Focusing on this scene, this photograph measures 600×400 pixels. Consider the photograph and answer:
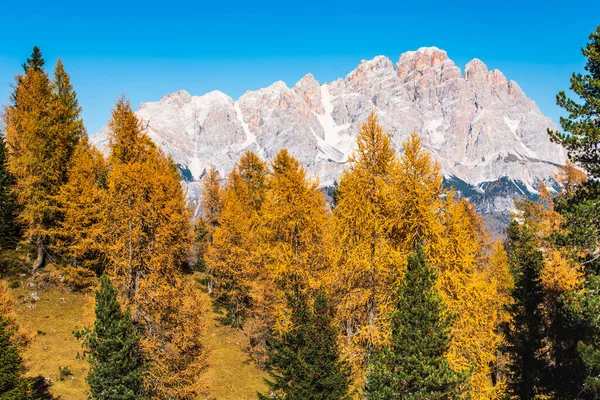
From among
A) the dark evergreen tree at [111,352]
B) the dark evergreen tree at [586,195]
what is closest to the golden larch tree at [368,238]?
the dark evergreen tree at [586,195]

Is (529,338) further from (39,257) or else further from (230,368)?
(39,257)

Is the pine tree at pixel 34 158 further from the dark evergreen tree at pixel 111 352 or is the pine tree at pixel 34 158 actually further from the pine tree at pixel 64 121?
the dark evergreen tree at pixel 111 352

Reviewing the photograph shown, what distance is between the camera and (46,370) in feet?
68.7

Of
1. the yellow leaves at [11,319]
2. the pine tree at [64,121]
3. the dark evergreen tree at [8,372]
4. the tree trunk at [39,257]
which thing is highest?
the pine tree at [64,121]

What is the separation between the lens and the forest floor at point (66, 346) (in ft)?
68.3

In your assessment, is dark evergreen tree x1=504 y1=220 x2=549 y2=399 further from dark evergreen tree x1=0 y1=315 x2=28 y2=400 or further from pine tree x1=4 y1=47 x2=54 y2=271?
pine tree x1=4 y1=47 x2=54 y2=271

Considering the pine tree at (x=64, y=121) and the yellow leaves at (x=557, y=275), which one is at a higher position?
the pine tree at (x=64, y=121)

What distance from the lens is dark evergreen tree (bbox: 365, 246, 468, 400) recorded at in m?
12.8

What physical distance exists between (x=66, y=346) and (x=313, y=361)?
17261 millimetres

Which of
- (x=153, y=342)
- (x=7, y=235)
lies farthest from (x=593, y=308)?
(x=7, y=235)

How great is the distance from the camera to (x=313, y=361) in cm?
1584

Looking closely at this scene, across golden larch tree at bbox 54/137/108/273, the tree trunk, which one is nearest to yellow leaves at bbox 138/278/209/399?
golden larch tree at bbox 54/137/108/273

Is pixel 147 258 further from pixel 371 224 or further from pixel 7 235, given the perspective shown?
pixel 7 235

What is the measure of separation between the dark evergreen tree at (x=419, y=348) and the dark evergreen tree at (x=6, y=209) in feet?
96.8
